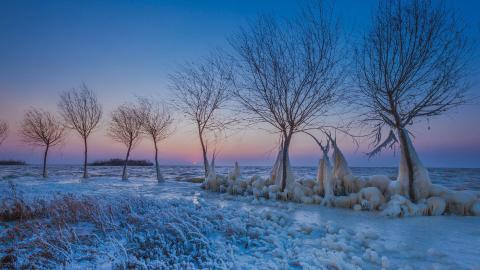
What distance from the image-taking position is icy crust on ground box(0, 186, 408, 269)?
12.4 ft

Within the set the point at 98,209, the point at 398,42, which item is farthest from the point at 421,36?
the point at 98,209

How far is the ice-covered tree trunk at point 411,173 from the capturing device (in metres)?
9.03

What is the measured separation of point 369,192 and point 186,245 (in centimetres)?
715

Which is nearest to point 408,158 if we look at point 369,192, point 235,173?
point 369,192

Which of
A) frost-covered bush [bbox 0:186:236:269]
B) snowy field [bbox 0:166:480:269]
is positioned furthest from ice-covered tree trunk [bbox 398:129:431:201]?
frost-covered bush [bbox 0:186:236:269]

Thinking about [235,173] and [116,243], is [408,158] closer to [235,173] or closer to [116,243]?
[235,173]

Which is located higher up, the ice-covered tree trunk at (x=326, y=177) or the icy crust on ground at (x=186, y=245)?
the ice-covered tree trunk at (x=326, y=177)

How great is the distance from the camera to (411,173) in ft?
30.7

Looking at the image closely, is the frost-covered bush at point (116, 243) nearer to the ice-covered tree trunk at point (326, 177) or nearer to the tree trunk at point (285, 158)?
the ice-covered tree trunk at point (326, 177)

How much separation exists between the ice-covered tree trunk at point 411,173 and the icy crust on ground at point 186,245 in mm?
4743

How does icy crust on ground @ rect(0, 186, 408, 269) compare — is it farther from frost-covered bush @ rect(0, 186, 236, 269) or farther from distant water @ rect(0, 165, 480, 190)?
distant water @ rect(0, 165, 480, 190)

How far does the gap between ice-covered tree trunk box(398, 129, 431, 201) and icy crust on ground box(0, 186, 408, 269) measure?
4743mm

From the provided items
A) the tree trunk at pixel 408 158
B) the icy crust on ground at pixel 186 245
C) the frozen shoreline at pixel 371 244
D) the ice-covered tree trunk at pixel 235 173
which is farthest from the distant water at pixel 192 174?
the icy crust on ground at pixel 186 245

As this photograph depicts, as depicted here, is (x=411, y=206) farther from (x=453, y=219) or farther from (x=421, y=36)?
(x=421, y=36)
